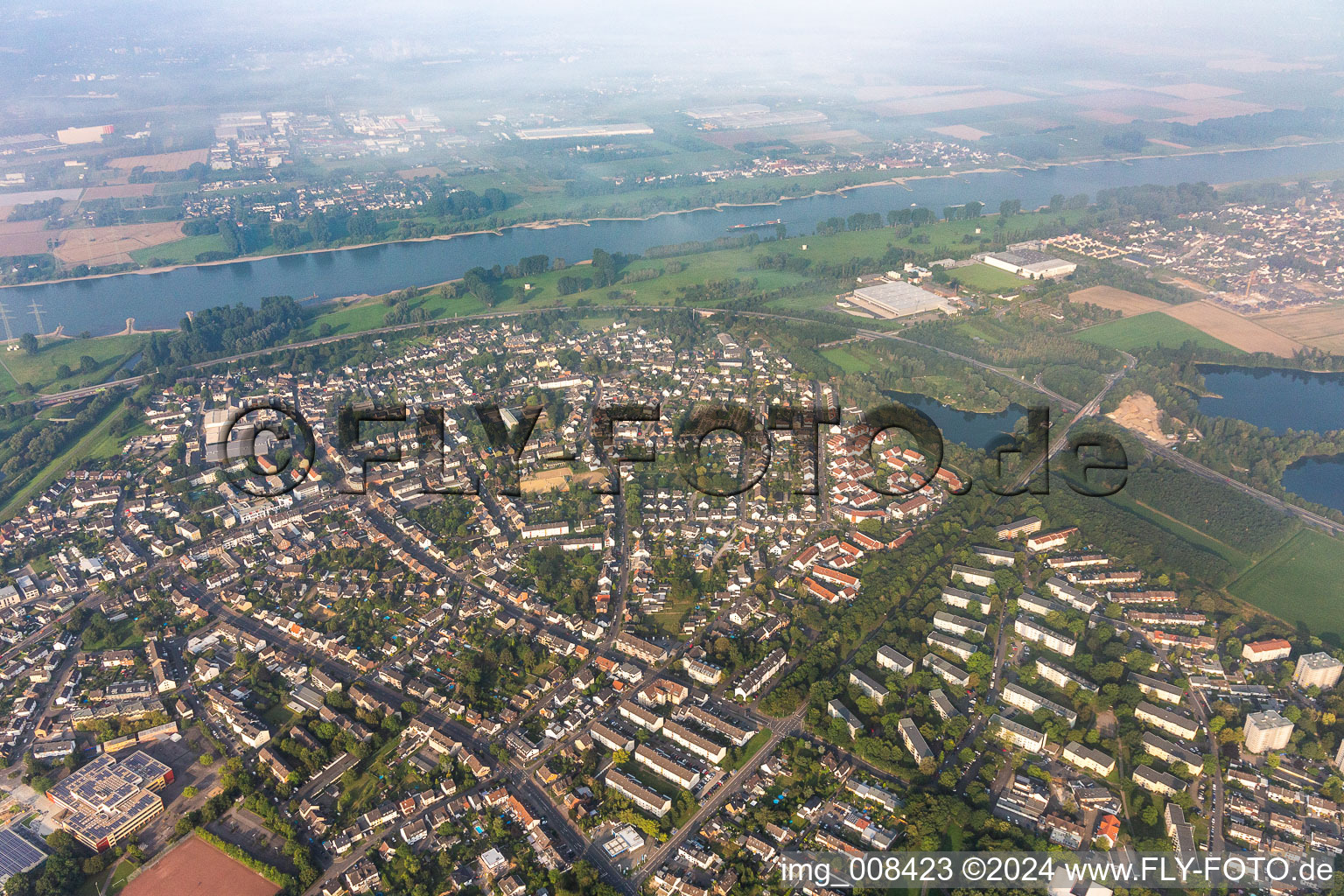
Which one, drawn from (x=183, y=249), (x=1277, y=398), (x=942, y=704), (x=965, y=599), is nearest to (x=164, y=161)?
(x=183, y=249)

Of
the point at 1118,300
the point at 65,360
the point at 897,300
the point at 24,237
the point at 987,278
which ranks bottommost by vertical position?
the point at 1118,300

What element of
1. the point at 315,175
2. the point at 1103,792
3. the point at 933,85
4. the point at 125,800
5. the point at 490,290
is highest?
the point at 933,85

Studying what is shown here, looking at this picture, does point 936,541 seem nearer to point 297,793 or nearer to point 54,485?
point 297,793

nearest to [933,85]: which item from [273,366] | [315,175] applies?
[315,175]

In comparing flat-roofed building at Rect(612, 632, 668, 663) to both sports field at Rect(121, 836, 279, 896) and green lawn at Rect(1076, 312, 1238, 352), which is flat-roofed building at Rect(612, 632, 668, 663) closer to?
sports field at Rect(121, 836, 279, 896)

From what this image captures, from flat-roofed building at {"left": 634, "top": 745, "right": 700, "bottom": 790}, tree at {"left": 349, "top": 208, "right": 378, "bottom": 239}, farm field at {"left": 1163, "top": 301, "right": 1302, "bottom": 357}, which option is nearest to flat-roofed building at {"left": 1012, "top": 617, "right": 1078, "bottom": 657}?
flat-roofed building at {"left": 634, "top": 745, "right": 700, "bottom": 790}

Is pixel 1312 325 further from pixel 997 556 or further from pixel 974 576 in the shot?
pixel 974 576
